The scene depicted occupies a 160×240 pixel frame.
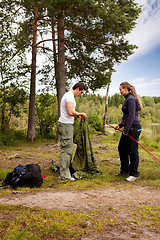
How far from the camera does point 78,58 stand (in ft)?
37.5

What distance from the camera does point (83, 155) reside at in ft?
16.3

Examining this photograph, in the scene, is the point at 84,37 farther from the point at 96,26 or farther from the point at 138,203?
the point at 138,203

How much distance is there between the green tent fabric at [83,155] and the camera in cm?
491

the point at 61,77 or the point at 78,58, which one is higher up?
the point at 78,58

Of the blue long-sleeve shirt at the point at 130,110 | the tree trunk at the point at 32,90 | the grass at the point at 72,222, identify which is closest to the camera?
the grass at the point at 72,222

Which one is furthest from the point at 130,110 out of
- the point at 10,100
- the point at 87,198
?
the point at 10,100

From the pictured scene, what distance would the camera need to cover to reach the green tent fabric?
4.91 meters

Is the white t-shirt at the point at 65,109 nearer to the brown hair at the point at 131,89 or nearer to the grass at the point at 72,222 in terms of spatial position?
the brown hair at the point at 131,89

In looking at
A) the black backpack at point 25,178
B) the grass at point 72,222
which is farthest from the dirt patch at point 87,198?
the black backpack at point 25,178

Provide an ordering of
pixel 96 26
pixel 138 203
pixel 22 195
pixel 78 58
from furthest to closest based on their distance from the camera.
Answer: pixel 78 58 < pixel 96 26 < pixel 22 195 < pixel 138 203

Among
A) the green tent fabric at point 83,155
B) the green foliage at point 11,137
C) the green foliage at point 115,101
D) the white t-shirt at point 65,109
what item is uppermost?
the green foliage at point 115,101

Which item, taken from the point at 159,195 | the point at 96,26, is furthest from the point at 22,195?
the point at 96,26

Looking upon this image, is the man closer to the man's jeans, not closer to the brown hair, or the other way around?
the man's jeans

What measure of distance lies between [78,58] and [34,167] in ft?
27.7
